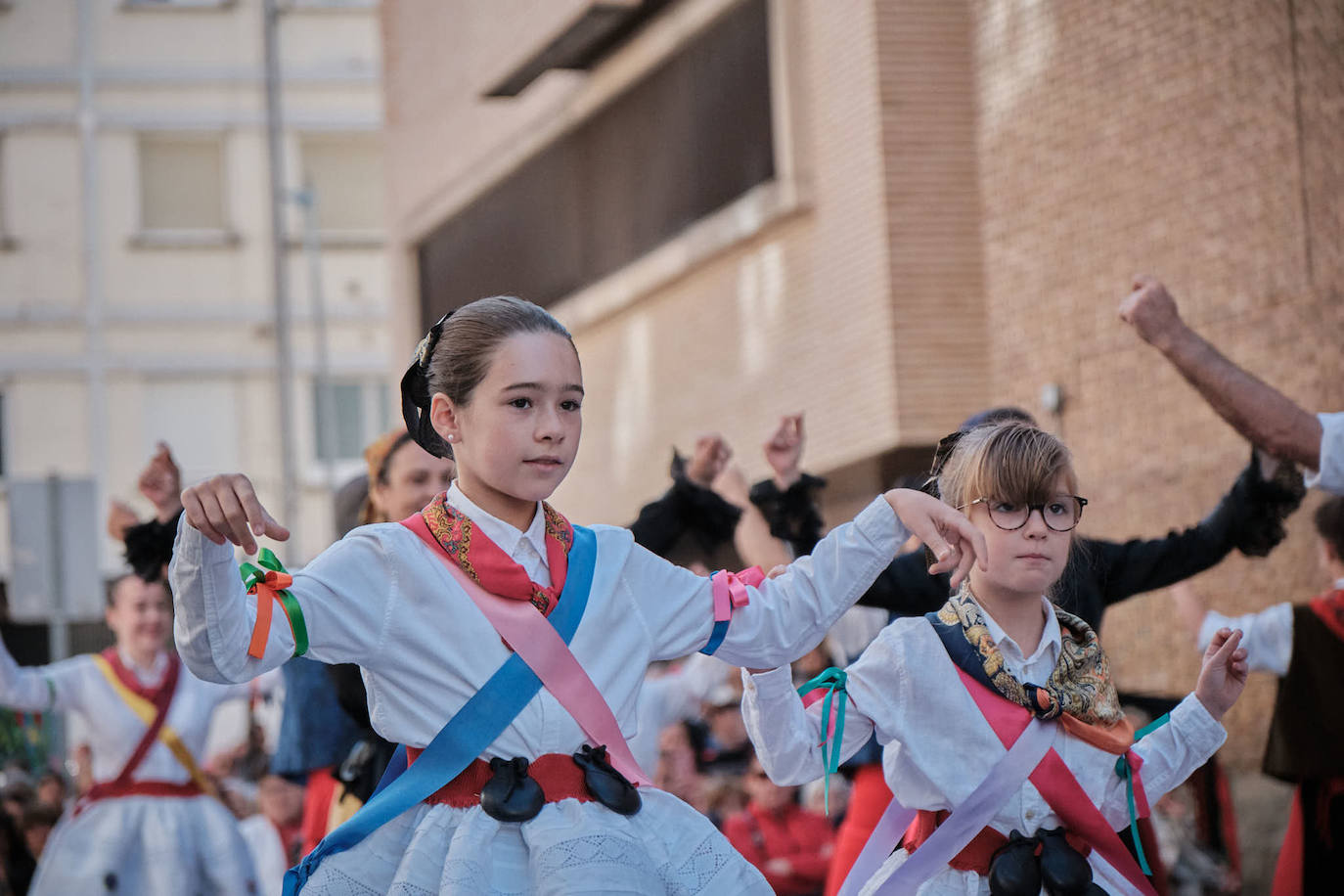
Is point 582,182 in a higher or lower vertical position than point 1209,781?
higher

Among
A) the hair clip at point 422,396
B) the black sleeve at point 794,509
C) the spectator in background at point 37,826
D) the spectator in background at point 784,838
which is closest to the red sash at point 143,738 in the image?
the spectator in background at point 784,838

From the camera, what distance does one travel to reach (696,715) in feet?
43.8

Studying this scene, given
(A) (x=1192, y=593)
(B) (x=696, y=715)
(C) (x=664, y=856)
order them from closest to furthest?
(C) (x=664, y=856), (A) (x=1192, y=593), (B) (x=696, y=715)

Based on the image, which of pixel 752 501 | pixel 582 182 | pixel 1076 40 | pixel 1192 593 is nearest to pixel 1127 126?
pixel 1076 40

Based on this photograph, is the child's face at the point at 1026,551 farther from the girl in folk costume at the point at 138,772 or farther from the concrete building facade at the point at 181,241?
the concrete building facade at the point at 181,241

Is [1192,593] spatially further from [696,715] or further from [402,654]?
[696,715]

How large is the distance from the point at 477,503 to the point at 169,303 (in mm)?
27811

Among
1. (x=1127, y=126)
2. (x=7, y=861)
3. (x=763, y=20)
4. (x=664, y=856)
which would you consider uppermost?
(x=763, y=20)

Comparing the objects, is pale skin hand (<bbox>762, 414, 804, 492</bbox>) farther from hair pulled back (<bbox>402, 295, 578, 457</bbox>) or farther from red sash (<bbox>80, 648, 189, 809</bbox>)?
red sash (<bbox>80, 648, 189, 809</bbox>)

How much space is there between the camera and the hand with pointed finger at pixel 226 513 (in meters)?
3.65

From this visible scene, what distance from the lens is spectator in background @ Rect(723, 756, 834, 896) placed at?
1040cm

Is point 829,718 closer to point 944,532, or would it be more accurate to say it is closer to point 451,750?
point 944,532

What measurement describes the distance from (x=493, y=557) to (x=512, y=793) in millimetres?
489

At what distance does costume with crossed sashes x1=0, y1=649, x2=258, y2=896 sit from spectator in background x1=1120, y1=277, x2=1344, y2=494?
175 inches
